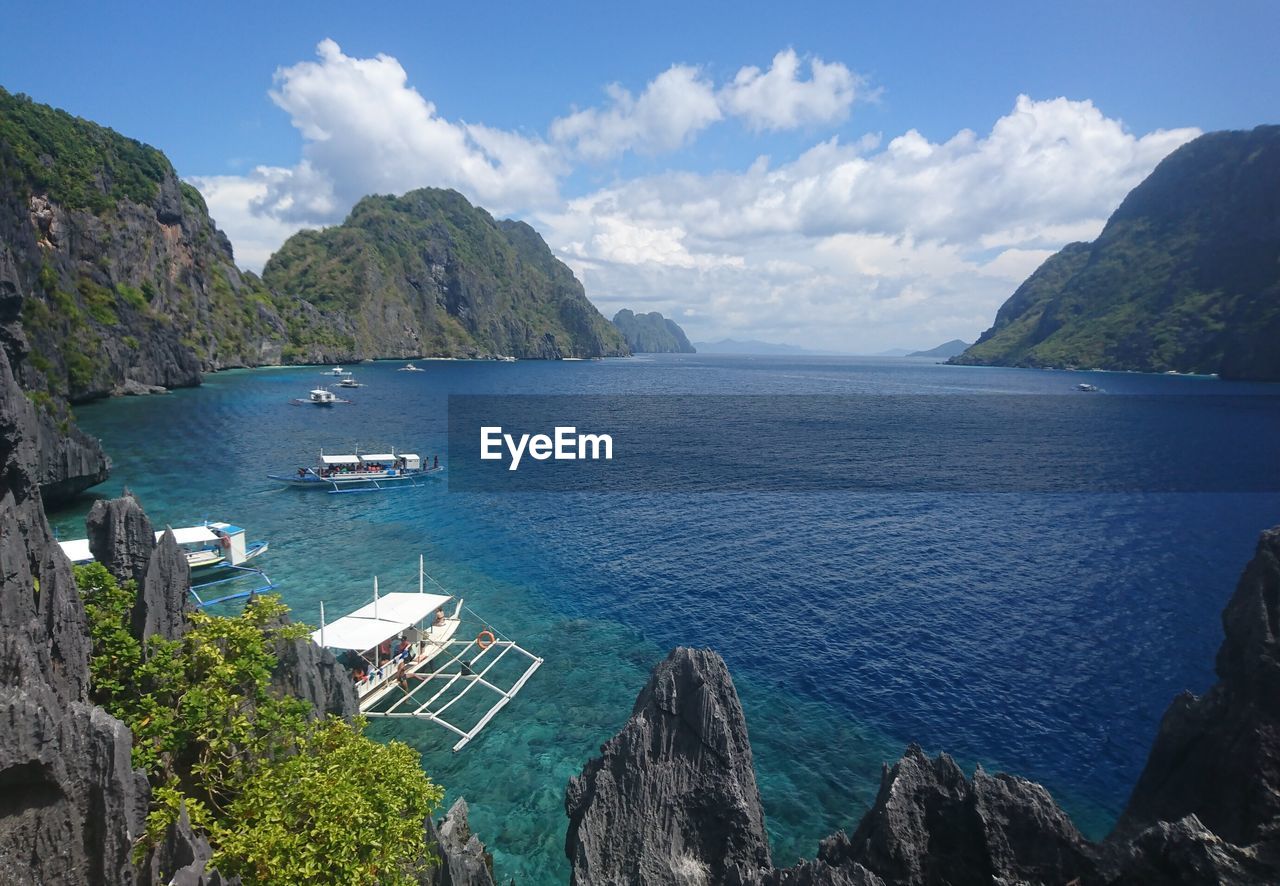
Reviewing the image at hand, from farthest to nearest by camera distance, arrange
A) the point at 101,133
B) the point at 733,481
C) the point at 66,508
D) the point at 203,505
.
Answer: the point at 101,133 → the point at 733,481 → the point at 203,505 → the point at 66,508

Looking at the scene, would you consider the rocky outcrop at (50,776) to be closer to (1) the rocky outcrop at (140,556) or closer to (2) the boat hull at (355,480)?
(1) the rocky outcrop at (140,556)

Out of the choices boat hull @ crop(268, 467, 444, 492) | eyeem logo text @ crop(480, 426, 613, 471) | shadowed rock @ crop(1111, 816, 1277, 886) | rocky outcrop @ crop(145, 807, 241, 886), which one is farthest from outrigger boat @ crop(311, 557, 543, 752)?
eyeem logo text @ crop(480, 426, 613, 471)

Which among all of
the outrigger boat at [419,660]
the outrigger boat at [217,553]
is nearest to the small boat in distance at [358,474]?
the outrigger boat at [217,553]

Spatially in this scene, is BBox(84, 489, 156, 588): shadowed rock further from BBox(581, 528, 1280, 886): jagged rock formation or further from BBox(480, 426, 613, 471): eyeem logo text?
BBox(480, 426, 613, 471): eyeem logo text

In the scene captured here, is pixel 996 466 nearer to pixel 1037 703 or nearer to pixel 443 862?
pixel 1037 703

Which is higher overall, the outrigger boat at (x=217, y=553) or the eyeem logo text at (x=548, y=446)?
the eyeem logo text at (x=548, y=446)

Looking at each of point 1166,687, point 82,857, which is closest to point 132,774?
point 82,857
